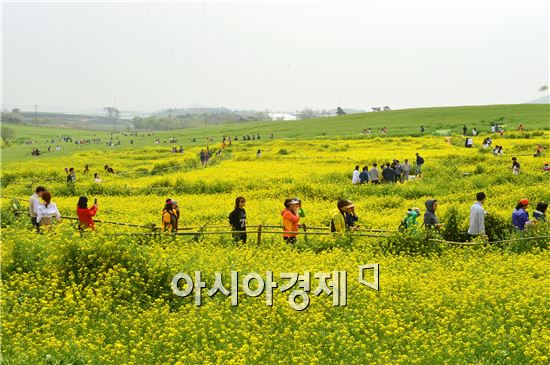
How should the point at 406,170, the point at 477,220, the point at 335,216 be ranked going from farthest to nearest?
1. the point at 406,170
2. the point at 335,216
3. the point at 477,220

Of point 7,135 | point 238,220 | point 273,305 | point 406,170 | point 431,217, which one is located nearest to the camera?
point 273,305

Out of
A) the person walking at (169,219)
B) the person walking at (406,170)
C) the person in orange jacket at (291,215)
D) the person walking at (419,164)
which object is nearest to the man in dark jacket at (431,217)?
the person in orange jacket at (291,215)

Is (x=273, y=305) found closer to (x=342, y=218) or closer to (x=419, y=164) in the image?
(x=342, y=218)

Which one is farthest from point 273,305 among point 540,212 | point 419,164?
point 419,164

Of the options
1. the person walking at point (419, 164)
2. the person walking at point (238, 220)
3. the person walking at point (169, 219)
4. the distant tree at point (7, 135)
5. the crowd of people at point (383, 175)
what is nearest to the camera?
the person walking at point (238, 220)

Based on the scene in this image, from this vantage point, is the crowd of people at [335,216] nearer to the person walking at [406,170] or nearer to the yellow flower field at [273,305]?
the yellow flower field at [273,305]

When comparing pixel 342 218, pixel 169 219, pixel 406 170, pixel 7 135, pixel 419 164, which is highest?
pixel 7 135

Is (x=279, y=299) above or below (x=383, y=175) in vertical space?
below

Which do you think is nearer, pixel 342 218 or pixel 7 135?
pixel 342 218

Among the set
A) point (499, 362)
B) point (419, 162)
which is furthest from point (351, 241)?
point (419, 162)

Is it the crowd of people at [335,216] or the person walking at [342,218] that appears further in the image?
the crowd of people at [335,216]

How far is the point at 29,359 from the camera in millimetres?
8656

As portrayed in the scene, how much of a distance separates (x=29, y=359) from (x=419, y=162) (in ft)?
85.5

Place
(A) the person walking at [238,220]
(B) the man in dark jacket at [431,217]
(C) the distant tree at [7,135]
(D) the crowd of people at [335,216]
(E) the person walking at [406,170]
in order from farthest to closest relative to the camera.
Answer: (C) the distant tree at [7,135] < (E) the person walking at [406,170] < (A) the person walking at [238,220] < (B) the man in dark jacket at [431,217] < (D) the crowd of people at [335,216]
